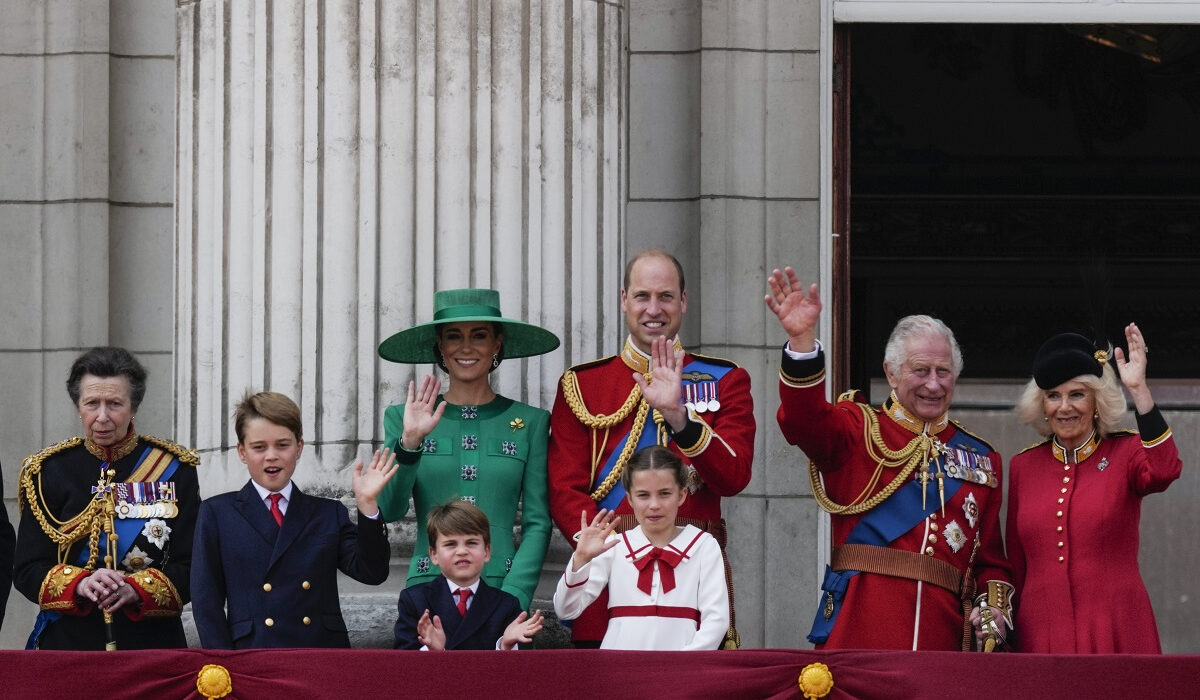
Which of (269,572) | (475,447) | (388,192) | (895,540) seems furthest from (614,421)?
(388,192)

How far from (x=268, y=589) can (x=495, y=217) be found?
1.71 m

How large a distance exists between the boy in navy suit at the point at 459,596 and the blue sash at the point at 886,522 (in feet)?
3.11

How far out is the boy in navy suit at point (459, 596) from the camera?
5953 millimetres

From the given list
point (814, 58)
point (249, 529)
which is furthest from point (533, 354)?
point (814, 58)

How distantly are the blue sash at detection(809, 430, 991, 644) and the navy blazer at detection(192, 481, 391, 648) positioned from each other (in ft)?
4.32

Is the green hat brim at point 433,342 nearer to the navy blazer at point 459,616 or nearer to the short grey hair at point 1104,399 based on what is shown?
the navy blazer at point 459,616

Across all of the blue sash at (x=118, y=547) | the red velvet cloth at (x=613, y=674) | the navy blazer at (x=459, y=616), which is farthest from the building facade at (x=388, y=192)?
the red velvet cloth at (x=613, y=674)

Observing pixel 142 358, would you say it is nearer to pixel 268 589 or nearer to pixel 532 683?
pixel 268 589

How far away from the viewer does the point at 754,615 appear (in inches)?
319

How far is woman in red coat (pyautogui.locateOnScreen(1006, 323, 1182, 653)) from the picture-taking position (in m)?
6.09

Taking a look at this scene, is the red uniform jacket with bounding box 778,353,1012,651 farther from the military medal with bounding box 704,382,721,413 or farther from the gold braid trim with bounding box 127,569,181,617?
the gold braid trim with bounding box 127,569,181,617

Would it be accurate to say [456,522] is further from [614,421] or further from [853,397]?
[853,397]

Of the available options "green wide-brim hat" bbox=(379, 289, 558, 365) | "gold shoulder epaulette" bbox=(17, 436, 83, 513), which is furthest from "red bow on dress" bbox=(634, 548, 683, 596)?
"gold shoulder epaulette" bbox=(17, 436, 83, 513)

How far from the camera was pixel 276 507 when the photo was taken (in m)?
6.19
